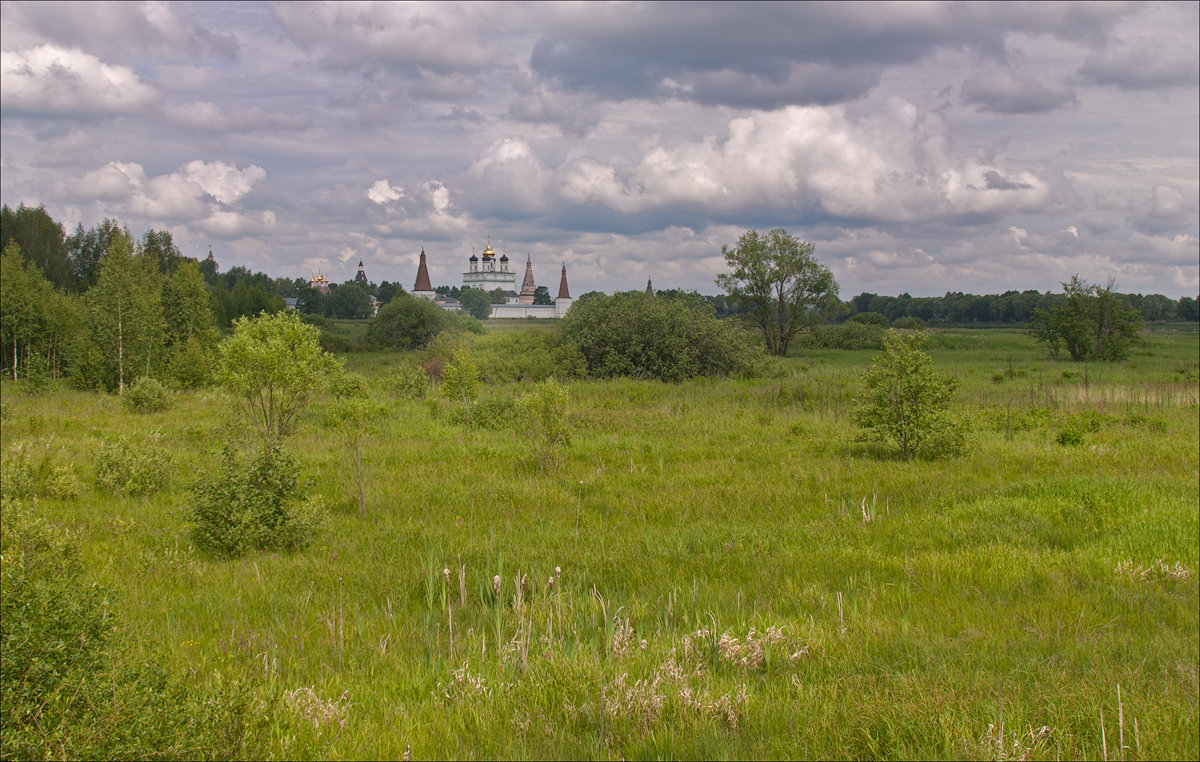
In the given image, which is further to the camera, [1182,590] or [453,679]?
[1182,590]

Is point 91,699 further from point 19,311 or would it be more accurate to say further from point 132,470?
point 19,311

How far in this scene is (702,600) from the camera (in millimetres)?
6613

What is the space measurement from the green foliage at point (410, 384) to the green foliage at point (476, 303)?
106 metres

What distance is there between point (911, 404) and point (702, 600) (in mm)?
8833

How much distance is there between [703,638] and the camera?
530 centimetres

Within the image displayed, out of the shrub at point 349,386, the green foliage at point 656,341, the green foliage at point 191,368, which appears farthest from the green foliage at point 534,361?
the green foliage at point 191,368

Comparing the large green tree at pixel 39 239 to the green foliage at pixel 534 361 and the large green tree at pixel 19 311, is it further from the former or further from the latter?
the green foliage at pixel 534 361

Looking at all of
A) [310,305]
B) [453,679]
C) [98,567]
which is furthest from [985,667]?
[310,305]

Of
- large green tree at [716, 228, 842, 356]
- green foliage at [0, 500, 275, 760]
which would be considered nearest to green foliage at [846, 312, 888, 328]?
large green tree at [716, 228, 842, 356]

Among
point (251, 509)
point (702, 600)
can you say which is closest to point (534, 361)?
point (251, 509)

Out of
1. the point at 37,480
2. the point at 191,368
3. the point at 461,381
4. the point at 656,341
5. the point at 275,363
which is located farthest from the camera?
the point at 191,368

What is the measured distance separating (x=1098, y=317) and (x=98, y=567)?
1946 inches

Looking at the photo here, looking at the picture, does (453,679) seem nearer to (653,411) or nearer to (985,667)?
(985,667)

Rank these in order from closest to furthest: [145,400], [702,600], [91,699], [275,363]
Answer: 1. [91,699]
2. [702,600]
3. [275,363]
4. [145,400]
